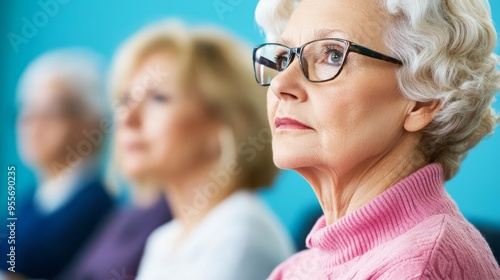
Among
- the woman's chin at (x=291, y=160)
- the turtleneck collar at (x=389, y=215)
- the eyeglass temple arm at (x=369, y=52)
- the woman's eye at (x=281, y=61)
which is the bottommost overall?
the turtleneck collar at (x=389, y=215)

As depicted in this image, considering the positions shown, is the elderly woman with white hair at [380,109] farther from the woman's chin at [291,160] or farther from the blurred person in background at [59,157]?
the blurred person in background at [59,157]

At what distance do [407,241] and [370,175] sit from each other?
201mm

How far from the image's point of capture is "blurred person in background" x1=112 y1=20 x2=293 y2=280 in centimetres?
222

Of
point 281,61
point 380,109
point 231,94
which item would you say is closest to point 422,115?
point 380,109

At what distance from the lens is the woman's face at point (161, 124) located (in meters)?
2.41

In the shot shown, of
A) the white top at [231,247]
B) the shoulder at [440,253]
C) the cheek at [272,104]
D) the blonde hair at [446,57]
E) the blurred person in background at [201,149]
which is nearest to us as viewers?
the shoulder at [440,253]

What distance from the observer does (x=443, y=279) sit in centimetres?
101

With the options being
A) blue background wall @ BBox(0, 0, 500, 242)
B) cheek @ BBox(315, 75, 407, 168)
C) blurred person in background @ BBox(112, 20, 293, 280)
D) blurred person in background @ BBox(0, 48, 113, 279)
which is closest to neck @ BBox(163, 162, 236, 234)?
blurred person in background @ BBox(112, 20, 293, 280)

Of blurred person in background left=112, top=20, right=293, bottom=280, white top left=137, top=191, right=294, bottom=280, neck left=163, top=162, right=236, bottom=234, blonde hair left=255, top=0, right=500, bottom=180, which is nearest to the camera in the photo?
blonde hair left=255, top=0, right=500, bottom=180

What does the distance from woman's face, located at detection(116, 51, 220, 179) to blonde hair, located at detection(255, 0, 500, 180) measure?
1.25 m

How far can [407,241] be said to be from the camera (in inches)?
42.6

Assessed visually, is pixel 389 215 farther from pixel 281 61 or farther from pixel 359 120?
pixel 281 61

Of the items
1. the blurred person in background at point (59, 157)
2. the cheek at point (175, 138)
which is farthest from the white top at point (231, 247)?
the blurred person in background at point (59, 157)

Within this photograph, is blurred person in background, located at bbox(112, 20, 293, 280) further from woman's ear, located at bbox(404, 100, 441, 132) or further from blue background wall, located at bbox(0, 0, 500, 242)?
woman's ear, located at bbox(404, 100, 441, 132)
